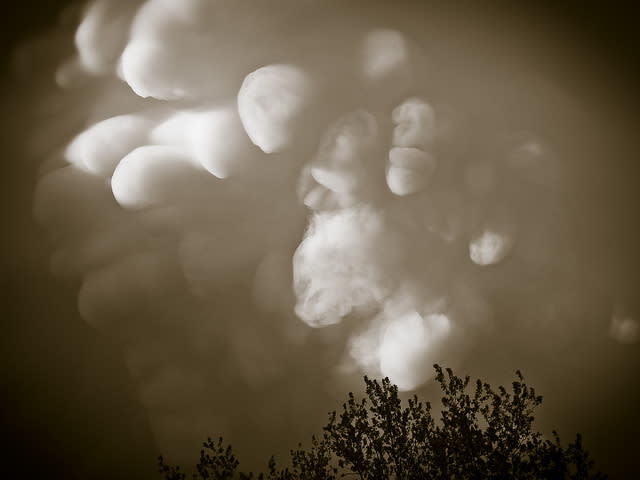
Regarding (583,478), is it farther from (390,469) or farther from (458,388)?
(390,469)

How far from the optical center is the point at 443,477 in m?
7.21

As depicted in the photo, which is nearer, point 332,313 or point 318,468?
point 318,468

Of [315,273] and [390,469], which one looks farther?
[315,273]

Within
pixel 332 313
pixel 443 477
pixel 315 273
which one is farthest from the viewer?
pixel 332 313

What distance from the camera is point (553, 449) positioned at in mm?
7270

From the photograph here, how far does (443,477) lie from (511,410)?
1.55 m

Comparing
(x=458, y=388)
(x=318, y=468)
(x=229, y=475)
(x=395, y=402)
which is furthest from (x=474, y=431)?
(x=229, y=475)

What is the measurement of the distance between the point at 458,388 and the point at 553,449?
5.00 feet

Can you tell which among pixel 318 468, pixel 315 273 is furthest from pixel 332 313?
pixel 318 468

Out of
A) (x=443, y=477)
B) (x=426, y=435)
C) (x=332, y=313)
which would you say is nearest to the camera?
(x=443, y=477)

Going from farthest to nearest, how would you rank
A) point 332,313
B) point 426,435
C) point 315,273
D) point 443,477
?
point 332,313 → point 315,273 → point 426,435 → point 443,477

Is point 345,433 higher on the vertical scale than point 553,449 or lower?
higher

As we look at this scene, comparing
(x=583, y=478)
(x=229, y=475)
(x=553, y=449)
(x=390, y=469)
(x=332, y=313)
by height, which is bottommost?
(x=583, y=478)

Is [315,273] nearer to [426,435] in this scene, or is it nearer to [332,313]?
[332,313]
